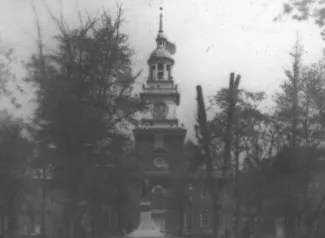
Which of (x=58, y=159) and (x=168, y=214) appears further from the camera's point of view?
(x=168, y=214)

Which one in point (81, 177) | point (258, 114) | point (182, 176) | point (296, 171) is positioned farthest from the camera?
point (182, 176)

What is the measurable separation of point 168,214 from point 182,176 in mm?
3866

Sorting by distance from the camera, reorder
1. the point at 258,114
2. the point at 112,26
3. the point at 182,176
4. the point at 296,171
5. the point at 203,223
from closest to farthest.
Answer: the point at 112,26
the point at 296,171
the point at 258,114
the point at 182,176
the point at 203,223

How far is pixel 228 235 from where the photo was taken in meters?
19.8

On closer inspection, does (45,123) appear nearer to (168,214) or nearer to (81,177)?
(81,177)

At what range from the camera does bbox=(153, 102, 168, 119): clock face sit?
4034 centimetres

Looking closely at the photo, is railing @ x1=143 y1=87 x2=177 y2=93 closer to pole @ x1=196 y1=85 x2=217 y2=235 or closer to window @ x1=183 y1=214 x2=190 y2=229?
window @ x1=183 y1=214 x2=190 y2=229

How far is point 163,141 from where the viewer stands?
140 feet

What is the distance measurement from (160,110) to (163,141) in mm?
3257

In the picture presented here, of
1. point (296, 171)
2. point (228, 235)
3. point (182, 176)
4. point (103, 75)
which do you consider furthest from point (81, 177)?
point (182, 176)

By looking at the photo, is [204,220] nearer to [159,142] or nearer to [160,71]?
[159,142]

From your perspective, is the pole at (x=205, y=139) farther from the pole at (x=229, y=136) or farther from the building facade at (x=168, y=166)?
the building facade at (x=168, y=166)

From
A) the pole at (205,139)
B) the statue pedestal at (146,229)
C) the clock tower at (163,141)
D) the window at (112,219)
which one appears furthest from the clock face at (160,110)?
the pole at (205,139)

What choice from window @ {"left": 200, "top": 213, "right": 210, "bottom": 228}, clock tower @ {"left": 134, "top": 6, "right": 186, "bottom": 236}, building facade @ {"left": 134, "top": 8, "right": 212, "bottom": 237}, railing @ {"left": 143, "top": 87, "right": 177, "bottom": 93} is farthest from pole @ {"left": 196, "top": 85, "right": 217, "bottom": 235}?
window @ {"left": 200, "top": 213, "right": 210, "bottom": 228}
